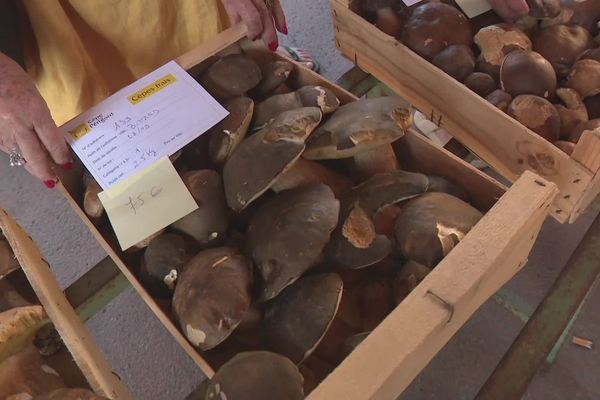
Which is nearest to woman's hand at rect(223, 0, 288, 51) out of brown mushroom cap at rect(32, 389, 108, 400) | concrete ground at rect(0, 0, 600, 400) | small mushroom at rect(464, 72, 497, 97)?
small mushroom at rect(464, 72, 497, 97)

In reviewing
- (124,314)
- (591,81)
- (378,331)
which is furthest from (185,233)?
(124,314)

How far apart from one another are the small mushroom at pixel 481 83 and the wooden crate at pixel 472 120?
0.13 ft

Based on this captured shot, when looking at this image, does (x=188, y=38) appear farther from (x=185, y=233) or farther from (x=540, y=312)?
(x=540, y=312)

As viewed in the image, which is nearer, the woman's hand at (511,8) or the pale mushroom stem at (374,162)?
the pale mushroom stem at (374,162)

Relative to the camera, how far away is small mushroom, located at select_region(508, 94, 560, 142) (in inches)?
29.0

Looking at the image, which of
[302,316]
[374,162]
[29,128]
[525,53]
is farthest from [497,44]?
[29,128]

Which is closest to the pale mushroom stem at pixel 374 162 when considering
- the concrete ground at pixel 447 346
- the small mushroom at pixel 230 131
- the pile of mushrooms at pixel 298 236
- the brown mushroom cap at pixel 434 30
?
the pile of mushrooms at pixel 298 236

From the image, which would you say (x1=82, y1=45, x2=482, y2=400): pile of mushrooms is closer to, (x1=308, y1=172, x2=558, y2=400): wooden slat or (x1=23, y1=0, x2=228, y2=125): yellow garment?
(x1=308, y1=172, x2=558, y2=400): wooden slat

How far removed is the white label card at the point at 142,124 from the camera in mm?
674

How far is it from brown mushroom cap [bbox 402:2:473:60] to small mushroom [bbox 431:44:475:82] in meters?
0.02

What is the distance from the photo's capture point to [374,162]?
64 cm

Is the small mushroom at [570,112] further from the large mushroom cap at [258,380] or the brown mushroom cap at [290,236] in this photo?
the large mushroom cap at [258,380]

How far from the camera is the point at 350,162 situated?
2.23ft

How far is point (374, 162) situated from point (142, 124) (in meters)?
0.30
